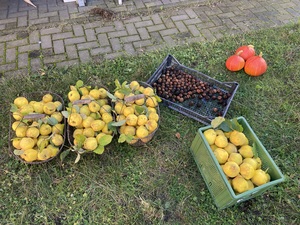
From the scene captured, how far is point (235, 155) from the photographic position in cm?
212

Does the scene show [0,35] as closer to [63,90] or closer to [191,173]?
[63,90]

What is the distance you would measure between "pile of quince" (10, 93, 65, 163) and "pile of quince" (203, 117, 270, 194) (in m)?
1.35

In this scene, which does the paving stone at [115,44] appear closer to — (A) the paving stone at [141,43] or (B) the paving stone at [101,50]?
(B) the paving stone at [101,50]

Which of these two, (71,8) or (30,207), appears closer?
(30,207)

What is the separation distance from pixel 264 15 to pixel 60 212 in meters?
4.30

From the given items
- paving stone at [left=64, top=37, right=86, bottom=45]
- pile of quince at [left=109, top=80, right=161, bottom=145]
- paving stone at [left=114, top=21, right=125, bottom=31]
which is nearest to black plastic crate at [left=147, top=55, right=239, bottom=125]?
pile of quince at [left=109, top=80, right=161, bottom=145]

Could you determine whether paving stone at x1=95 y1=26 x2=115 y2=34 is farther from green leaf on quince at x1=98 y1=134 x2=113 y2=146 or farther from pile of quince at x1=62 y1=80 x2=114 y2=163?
green leaf on quince at x1=98 y1=134 x2=113 y2=146

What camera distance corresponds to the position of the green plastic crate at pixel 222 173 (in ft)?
6.43

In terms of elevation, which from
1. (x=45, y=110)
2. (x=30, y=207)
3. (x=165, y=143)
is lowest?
(x=30, y=207)

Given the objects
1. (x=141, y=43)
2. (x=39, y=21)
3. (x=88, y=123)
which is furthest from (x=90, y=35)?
(x=88, y=123)

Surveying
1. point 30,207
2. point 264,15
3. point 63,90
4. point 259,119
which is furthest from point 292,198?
point 264,15

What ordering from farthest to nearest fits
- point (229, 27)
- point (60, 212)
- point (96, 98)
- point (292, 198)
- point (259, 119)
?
point (229, 27) < point (259, 119) < point (96, 98) < point (292, 198) < point (60, 212)

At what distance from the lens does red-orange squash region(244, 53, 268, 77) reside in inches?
126

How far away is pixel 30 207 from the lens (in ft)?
7.27
